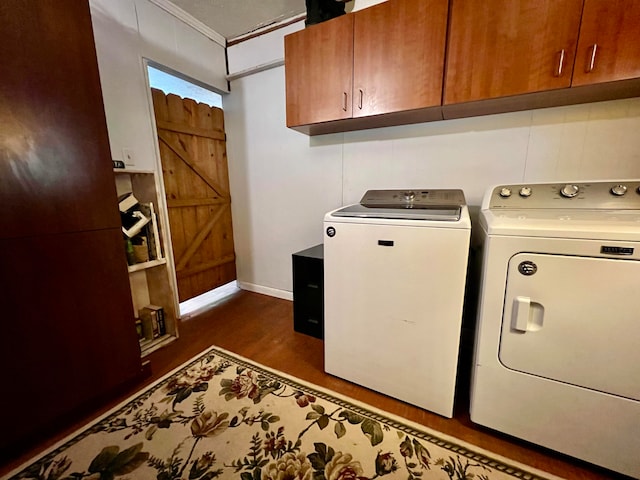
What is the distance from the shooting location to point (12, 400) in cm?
110

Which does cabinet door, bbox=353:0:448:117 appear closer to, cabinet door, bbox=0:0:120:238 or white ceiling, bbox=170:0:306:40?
white ceiling, bbox=170:0:306:40

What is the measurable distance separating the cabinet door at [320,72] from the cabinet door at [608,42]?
111 centimetres

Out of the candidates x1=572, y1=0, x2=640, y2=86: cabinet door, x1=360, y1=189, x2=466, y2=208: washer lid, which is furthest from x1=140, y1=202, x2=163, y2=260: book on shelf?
x1=572, y1=0, x2=640, y2=86: cabinet door

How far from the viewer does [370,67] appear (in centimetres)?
161

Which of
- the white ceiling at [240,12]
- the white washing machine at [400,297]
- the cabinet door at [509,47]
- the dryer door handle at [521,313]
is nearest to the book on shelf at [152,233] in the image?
the white washing machine at [400,297]

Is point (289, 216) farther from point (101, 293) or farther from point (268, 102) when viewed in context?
point (101, 293)

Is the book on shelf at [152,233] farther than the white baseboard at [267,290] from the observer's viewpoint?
No

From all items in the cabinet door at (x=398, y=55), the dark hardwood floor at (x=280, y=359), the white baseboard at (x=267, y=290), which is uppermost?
the cabinet door at (x=398, y=55)

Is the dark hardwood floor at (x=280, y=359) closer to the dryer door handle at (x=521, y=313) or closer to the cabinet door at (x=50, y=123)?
the dryer door handle at (x=521, y=313)

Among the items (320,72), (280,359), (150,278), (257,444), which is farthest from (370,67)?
(150,278)

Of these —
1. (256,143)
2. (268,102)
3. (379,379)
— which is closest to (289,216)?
→ (256,143)

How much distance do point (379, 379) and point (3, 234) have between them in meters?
1.79

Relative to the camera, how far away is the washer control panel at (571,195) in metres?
1.13

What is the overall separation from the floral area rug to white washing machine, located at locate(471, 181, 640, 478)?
23 centimetres
